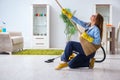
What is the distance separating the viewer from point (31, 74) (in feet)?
11.6

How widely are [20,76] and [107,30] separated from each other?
3.86 meters

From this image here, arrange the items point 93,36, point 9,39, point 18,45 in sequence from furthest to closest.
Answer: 1. point 18,45
2. point 9,39
3. point 93,36

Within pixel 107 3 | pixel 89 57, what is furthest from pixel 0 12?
pixel 89 57

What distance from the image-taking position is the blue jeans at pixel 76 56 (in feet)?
13.2

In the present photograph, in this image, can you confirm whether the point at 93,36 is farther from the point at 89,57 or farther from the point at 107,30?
the point at 107,30

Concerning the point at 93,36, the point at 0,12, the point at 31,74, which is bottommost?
the point at 31,74

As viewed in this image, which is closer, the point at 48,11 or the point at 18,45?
the point at 18,45

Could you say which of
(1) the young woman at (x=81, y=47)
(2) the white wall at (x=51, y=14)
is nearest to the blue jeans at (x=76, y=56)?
(1) the young woman at (x=81, y=47)

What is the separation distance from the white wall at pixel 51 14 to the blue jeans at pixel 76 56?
16.4 feet

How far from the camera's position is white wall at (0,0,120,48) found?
9031mm

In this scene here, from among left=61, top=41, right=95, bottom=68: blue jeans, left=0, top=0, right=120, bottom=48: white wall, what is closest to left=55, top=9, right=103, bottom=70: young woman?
left=61, top=41, right=95, bottom=68: blue jeans

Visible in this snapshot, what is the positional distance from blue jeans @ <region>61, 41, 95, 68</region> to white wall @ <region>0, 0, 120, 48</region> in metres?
5.01

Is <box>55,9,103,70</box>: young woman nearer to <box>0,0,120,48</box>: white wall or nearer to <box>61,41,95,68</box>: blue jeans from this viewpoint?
<box>61,41,95,68</box>: blue jeans

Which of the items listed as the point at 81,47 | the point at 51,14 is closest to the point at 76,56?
the point at 81,47
